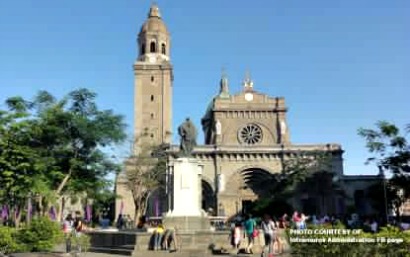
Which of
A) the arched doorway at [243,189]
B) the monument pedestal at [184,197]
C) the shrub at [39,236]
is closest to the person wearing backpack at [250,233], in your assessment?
the monument pedestal at [184,197]

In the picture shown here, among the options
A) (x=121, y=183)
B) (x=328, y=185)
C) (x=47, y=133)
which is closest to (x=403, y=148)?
(x=328, y=185)

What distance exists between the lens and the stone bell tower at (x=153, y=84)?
5716 cm

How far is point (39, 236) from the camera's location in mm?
14555

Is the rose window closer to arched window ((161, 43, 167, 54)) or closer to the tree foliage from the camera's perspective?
arched window ((161, 43, 167, 54))

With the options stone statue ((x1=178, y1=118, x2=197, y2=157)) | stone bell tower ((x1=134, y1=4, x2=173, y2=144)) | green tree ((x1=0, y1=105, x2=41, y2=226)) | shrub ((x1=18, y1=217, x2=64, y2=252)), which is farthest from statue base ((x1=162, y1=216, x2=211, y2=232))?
stone bell tower ((x1=134, y1=4, x2=173, y2=144))

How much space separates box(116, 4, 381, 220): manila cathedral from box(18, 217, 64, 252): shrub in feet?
118

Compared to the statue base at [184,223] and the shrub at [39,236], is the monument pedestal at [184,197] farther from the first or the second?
the shrub at [39,236]

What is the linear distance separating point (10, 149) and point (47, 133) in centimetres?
346

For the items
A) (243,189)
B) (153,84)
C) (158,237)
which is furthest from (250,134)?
(158,237)

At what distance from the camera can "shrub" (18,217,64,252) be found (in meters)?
14.4

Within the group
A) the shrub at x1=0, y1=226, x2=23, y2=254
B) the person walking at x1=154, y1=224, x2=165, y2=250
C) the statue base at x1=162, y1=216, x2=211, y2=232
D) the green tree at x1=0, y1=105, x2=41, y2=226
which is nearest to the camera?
the shrub at x1=0, y1=226, x2=23, y2=254

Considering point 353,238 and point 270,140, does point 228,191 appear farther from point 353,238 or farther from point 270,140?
point 353,238

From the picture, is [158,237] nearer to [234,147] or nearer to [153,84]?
[234,147]

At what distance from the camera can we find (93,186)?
27.7 meters
